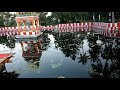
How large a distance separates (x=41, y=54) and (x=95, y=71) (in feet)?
9.79

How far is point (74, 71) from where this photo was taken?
16.4 feet

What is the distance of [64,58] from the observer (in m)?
6.51
